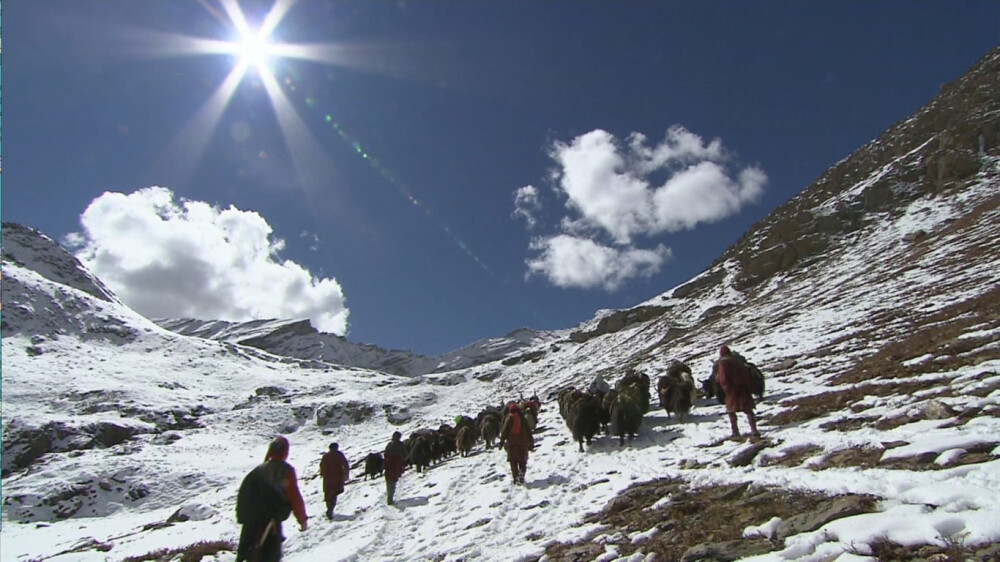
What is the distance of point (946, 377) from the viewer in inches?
382

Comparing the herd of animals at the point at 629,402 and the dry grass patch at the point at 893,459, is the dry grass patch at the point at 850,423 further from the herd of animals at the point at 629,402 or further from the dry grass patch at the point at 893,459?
the herd of animals at the point at 629,402

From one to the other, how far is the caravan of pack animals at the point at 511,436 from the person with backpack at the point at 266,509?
0.5 inches

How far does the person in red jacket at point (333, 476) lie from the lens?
14.4 m

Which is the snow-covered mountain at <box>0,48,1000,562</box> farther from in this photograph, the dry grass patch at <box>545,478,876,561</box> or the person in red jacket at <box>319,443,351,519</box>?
the person in red jacket at <box>319,443,351,519</box>

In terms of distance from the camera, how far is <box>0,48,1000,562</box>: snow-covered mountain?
558 centimetres

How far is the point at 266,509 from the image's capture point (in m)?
6.51

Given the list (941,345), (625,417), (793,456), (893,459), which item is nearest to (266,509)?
(793,456)

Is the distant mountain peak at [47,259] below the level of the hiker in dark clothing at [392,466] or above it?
above

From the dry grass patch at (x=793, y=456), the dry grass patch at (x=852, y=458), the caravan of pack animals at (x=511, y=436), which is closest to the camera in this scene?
the dry grass patch at (x=852, y=458)

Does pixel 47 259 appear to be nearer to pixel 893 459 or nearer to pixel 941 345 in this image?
pixel 941 345

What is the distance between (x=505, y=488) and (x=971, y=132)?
237 feet

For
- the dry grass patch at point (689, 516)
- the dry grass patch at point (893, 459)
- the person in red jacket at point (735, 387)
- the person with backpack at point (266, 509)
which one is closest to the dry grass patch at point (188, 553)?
the person with backpack at point (266, 509)

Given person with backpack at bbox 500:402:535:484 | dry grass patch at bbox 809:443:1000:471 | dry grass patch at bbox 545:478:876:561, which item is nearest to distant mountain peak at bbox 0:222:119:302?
person with backpack at bbox 500:402:535:484

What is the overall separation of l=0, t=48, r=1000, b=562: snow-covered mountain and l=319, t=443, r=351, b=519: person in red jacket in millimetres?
625
